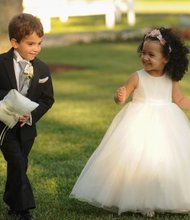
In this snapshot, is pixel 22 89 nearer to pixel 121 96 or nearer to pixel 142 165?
pixel 121 96

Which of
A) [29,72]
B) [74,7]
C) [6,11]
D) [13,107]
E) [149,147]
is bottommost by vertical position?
[74,7]

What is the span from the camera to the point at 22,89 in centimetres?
583

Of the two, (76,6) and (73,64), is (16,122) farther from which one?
(76,6)

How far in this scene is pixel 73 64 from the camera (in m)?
20.3

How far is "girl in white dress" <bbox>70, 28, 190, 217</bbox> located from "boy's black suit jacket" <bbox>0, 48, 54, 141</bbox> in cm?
58

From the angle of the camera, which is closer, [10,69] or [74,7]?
[10,69]

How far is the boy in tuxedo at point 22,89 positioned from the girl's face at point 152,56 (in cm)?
82

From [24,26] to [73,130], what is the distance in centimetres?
503

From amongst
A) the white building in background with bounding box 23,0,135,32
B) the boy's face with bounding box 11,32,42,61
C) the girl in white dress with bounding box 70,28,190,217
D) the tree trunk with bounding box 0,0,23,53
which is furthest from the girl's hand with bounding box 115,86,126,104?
the white building in background with bounding box 23,0,135,32

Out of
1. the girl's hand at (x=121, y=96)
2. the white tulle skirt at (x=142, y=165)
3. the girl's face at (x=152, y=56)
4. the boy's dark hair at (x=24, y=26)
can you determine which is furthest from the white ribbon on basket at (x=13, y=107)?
the girl's face at (x=152, y=56)

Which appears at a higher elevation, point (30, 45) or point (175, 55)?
point (30, 45)

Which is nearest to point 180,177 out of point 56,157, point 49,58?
point 56,157

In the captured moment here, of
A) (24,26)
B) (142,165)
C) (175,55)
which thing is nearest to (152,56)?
(175,55)

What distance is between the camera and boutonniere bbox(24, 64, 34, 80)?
18.8 ft
